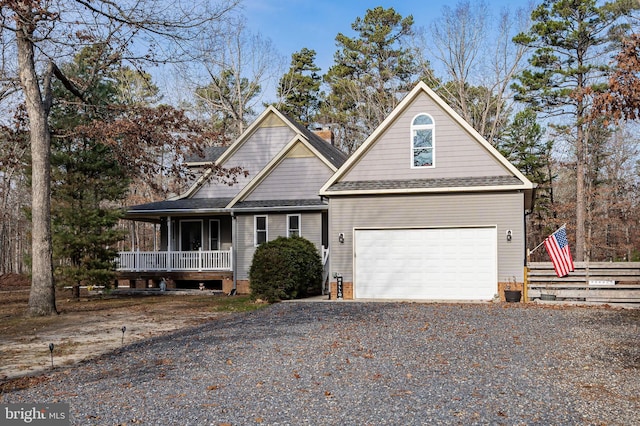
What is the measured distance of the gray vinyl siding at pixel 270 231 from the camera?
22516mm

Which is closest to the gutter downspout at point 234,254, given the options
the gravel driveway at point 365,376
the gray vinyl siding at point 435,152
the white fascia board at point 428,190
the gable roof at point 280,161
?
the gable roof at point 280,161

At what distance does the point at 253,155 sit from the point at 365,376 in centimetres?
1931

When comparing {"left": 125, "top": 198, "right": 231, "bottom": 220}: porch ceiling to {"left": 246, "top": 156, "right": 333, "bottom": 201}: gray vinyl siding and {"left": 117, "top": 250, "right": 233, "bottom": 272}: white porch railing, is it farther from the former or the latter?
{"left": 246, "top": 156, "right": 333, "bottom": 201}: gray vinyl siding

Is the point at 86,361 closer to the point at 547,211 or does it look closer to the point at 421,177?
the point at 421,177

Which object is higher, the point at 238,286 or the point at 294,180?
the point at 294,180

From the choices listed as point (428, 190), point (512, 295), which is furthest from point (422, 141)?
point (512, 295)

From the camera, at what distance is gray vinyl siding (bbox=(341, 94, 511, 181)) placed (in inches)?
727

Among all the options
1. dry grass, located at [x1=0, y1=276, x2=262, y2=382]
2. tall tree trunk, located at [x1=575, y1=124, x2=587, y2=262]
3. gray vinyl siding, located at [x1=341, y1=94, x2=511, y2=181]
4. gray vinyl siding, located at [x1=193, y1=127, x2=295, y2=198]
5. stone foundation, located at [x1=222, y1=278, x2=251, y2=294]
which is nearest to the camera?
dry grass, located at [x1=0, y1=276, x2=262, y2=382]

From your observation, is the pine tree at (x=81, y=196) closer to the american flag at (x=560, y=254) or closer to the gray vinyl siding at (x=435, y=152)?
the gray vinyl siding at (x=435, y=152)

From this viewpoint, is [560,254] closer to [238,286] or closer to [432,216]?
[432,216]

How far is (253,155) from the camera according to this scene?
2619 centimetres

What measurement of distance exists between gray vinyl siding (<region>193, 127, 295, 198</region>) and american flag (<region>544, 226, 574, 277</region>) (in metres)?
12.5

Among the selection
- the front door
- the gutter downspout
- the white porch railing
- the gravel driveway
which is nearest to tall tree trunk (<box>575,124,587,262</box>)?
the gutter downspout

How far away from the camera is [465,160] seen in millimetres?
18562
